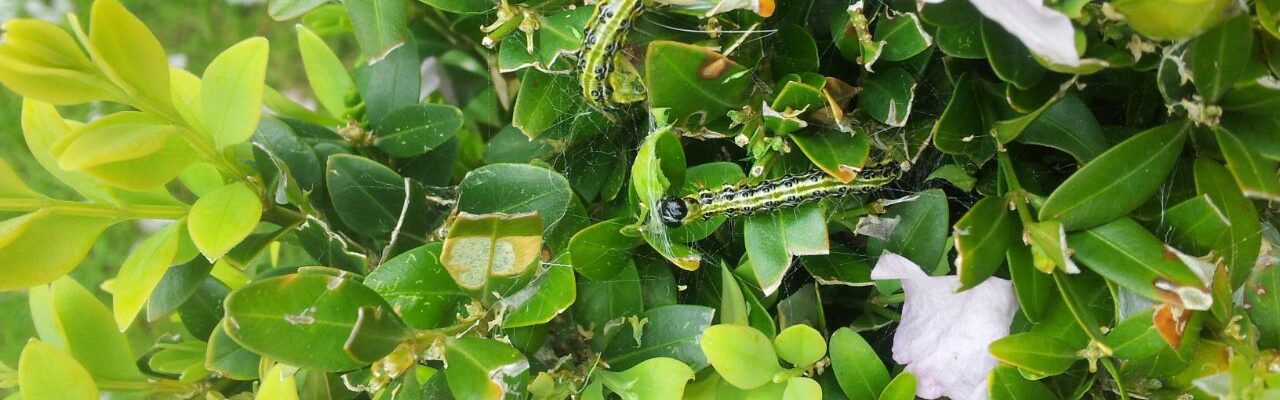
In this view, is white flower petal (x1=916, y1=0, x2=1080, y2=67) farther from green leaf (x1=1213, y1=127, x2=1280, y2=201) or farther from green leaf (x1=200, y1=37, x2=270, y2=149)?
green leaf (x1=200, y1=37, x2=270, y2=149)

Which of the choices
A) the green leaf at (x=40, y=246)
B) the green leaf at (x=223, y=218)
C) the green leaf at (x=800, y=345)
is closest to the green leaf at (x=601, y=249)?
the green leaf at (x=800, y=345)

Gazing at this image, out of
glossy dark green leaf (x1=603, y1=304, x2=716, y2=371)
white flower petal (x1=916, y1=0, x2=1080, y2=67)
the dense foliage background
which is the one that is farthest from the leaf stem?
white flower petal (x1=916, y1=0, x2=1080, y2=67)

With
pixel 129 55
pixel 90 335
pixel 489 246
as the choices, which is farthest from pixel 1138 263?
pixel 90 335

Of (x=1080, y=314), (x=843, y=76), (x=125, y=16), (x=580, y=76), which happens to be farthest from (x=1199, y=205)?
(x=125, y=16)

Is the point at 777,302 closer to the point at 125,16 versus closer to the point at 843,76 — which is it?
the point at 843,76

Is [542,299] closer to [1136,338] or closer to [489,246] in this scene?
[489,246]

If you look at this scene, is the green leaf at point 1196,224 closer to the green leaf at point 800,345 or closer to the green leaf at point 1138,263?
the green leaf at point 1138,263
